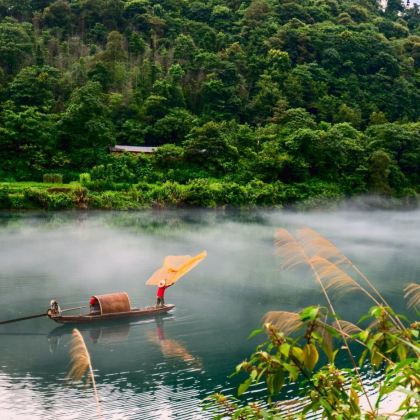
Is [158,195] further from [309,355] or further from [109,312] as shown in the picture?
[309,355]

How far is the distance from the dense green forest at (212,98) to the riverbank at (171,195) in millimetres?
129

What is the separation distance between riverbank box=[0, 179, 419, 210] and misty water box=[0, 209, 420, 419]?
1271mm

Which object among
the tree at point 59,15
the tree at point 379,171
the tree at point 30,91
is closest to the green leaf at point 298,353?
the tree at point 30,91

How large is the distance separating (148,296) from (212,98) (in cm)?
3135

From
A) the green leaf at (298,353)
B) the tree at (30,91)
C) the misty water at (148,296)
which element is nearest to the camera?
the green leaf at (298,353)

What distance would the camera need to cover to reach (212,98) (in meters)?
43.9

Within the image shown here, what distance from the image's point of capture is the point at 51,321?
480 inches

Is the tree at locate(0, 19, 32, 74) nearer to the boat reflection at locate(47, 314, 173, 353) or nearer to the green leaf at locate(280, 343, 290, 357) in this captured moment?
the boat reflection at locate(47, 314, 173, 353)

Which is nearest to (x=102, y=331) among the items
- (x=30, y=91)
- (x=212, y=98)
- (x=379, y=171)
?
(x=30, y=91)

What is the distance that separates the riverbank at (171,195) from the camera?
2872cm

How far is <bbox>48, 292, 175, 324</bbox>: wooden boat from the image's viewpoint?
1177 cm

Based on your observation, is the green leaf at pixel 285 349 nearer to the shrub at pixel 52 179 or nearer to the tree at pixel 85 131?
the shrub at pixel 52 179

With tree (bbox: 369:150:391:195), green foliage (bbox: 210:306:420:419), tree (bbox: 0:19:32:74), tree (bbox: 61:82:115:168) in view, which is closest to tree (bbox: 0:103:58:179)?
tree (bbox: 61:82:115:168)

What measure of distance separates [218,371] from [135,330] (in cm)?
254
